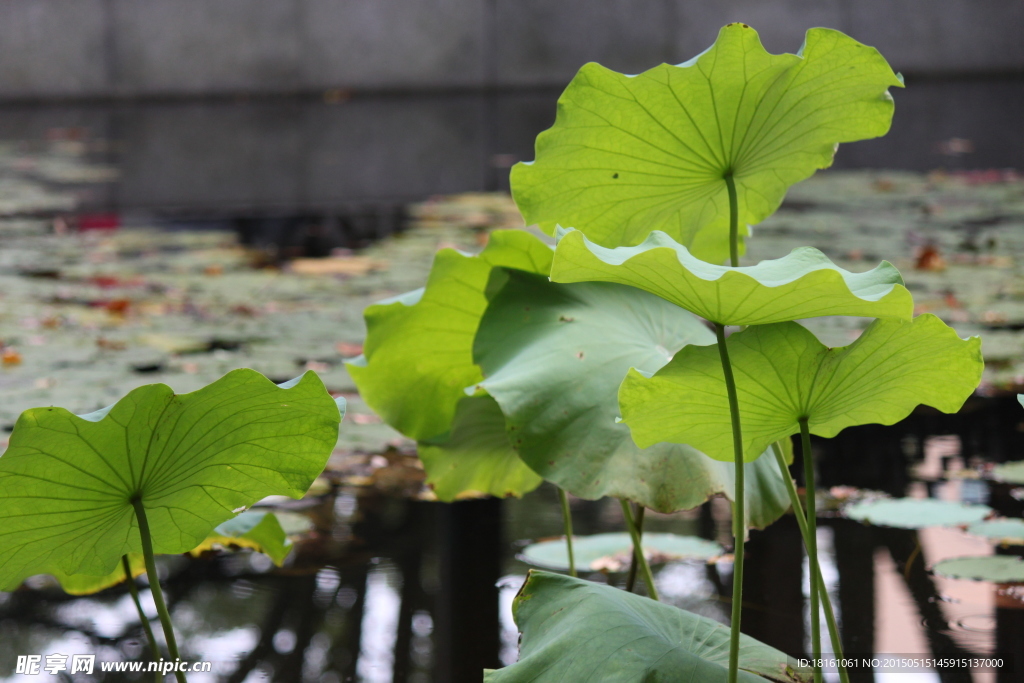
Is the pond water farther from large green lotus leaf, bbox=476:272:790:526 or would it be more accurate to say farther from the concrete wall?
the concrete wall

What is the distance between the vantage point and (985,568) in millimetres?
1175

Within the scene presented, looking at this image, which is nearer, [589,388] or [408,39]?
[589,388]

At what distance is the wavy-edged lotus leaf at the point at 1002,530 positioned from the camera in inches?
49.1

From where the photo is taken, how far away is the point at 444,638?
1102 mm

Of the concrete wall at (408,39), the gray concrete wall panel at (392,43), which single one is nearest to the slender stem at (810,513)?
the concrete wall at (408,39)

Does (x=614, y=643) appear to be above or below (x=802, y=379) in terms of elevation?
below

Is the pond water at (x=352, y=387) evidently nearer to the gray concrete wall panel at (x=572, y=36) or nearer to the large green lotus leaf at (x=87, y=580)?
the large green lotus leaf at (x=87, y=580)

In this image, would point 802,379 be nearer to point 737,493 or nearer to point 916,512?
point 737,493

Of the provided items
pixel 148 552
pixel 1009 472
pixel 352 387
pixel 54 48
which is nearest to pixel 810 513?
pixel 148 552

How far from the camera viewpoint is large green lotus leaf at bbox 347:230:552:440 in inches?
40.2

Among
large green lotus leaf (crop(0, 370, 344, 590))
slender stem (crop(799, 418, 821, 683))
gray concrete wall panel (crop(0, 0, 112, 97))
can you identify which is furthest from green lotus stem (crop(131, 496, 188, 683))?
gray concrete wall panel (crop(0, 0, 112, 97))

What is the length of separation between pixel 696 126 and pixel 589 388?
23cm

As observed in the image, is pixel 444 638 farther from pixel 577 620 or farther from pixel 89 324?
pixel 89 324

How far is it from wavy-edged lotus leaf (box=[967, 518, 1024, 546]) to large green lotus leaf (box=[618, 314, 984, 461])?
25.6 inches
